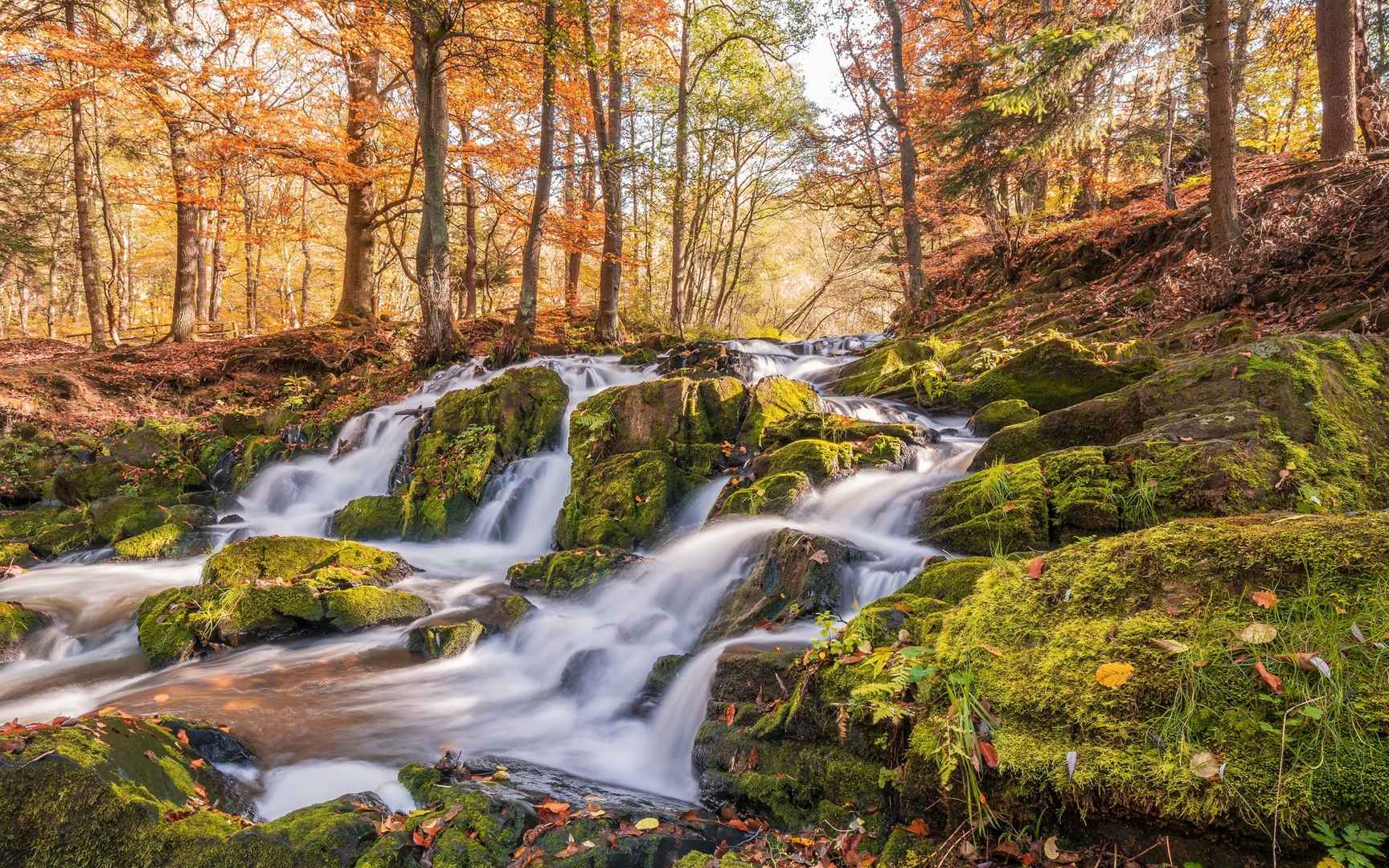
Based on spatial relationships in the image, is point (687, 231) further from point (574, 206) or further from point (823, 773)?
point (823, 773)

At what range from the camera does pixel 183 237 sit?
16.3 m

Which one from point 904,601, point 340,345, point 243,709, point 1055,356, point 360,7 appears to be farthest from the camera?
point 340,345

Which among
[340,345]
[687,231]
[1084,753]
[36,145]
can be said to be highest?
[36,145]

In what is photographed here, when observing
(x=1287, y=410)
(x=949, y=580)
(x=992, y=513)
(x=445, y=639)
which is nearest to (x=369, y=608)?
(x=445, y=639)

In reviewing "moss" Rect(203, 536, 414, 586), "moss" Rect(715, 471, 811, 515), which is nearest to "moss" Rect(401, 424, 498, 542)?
"moss" Rect(203, 536, 414, 586)

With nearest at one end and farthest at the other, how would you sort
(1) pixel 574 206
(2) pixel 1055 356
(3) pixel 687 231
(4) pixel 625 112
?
1. (2) pixel 1055 356
2. (1) pixel 574 206
3. (4) pixel 625 112
4. (3) pixel 687 231

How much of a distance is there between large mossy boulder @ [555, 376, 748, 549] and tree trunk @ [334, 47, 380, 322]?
1025 cm

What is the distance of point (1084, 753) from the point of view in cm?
204

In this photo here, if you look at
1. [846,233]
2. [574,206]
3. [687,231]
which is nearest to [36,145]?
[574,206]

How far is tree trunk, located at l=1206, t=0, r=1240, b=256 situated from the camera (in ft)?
26.0

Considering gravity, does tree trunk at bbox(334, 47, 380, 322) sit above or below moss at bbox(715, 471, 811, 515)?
above

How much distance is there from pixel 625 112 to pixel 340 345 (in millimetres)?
9730

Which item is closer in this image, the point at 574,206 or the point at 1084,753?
the point at 1084,753

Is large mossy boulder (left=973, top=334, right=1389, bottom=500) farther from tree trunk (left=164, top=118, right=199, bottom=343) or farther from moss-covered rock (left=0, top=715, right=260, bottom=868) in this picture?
tree trunk (left=164, top=118, right=199, bottom=343)
